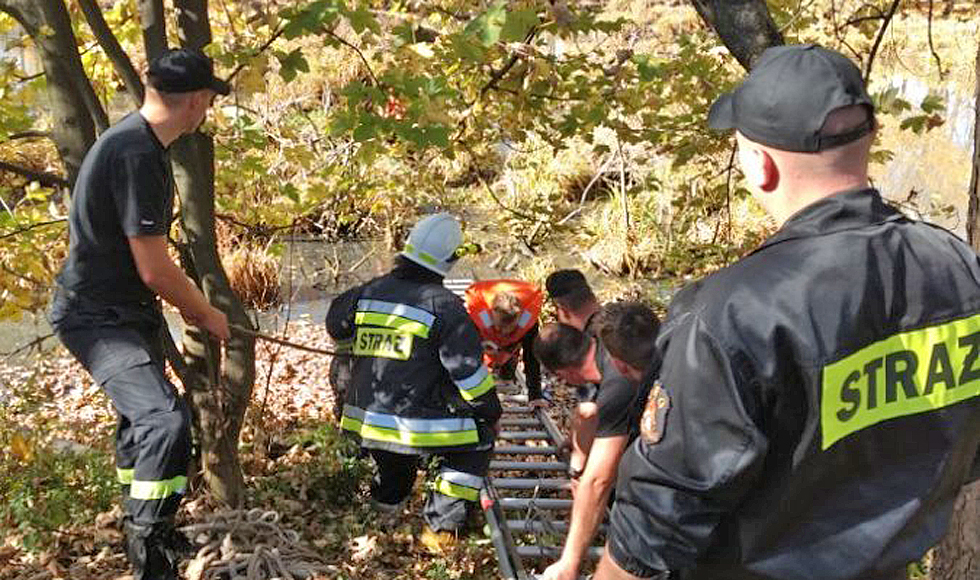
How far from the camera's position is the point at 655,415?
1.46 metres

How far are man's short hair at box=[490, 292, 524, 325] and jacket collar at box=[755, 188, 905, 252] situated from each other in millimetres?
3711

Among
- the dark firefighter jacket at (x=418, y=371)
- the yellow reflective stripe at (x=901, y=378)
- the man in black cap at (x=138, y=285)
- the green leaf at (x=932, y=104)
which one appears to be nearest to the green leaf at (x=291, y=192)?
the dark firefighter jacket at (x=418, y=371)

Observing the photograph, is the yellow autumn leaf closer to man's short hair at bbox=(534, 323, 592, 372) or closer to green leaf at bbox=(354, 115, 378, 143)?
green leaf at bbox=(354, 115, 378, 143)

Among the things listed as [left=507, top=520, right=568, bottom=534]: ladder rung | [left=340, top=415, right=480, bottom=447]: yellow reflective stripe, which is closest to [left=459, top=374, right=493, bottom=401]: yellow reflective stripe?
[left=340, top=415, right=480, bottom=447]: yellow reflective stripe

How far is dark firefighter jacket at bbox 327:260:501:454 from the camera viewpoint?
3785mm

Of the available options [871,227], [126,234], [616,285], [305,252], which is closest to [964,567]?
[871,227]

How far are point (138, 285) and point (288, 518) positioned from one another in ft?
5.35

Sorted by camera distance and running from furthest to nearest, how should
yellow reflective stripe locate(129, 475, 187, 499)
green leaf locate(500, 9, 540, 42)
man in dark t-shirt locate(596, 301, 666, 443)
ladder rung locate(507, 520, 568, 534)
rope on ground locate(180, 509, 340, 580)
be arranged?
ladder rung locate(507, 520, 568, 534) < rope on ground locate(180, 509, 340, 580) < yellow reflective stripe locate(129, 475, 187, 499) < green leaf locate(500, 9, 540, 42) < man in dark t-shirt locate(596, 301, 666, 443)

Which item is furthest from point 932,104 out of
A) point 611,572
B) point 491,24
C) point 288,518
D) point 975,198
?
point 288,518

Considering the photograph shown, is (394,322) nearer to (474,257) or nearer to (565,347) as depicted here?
(565,347)

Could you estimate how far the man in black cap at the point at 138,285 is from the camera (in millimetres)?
2684

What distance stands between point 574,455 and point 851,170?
2810 millimetres

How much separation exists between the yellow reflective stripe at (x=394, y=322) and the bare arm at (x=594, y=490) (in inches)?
50.4

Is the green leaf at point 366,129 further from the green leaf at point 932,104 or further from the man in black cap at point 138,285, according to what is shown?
the green leaf at point 932,104
